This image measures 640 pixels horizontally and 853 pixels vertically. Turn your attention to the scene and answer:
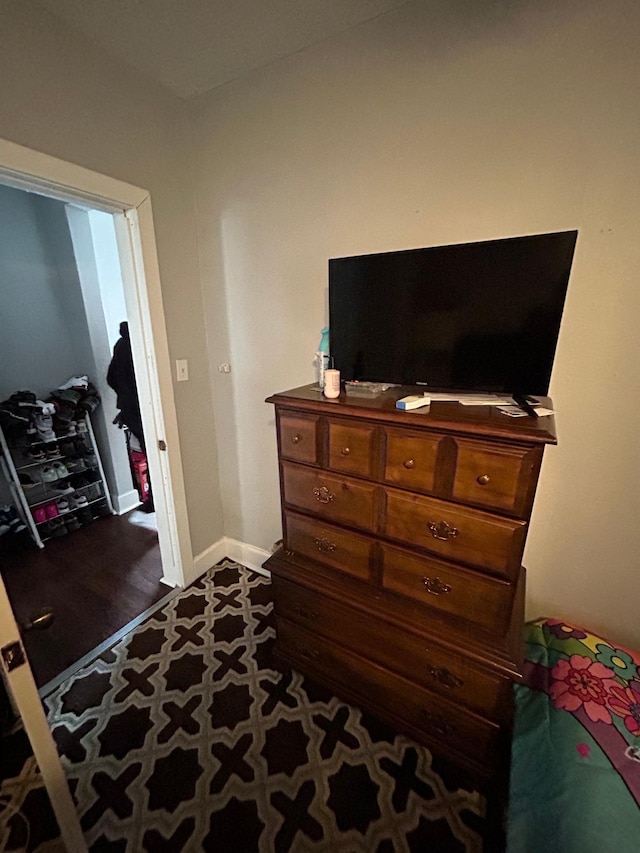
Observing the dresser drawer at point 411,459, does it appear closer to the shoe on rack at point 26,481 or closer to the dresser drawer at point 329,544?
the dresser drawer at point 329,544

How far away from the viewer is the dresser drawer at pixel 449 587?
1.03 meters

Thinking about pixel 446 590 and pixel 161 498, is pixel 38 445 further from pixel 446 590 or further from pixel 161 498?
pixel 446 590

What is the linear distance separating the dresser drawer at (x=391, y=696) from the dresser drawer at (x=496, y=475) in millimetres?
757

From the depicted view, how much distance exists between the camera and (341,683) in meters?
1.41

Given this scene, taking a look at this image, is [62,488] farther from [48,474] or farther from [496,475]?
[496,475]

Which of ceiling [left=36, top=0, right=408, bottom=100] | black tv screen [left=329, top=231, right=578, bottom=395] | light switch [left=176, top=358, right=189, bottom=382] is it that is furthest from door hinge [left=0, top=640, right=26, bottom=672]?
ceiling [left=36, top=0, right=408, bottom=100]

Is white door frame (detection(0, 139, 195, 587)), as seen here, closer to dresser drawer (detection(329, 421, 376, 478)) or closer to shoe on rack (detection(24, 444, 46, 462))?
dresser drawer (detection(329, 421, 376, 478))

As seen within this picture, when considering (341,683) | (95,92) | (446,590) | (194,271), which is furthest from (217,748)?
(95,92)

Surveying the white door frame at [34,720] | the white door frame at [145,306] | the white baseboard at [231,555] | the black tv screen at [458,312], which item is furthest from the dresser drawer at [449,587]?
the white door frame at [145,306]

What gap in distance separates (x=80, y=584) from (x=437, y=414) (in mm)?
2404

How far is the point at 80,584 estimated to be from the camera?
2152 mm

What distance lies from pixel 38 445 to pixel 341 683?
2.67m

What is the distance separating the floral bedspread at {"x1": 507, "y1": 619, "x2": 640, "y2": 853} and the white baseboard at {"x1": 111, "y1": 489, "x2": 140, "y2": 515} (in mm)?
3018

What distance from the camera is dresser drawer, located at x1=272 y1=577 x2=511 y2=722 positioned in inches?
42.6
